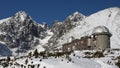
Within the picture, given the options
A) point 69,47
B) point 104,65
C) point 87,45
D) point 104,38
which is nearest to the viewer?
point 104,65

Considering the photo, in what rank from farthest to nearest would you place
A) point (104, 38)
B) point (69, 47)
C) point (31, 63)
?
point (69, 47) → point (104, 38) → point (31, 63)

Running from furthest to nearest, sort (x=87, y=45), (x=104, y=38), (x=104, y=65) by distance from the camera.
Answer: (x=87, y=45) < (x=104, y=38) < (x=104, y=65)

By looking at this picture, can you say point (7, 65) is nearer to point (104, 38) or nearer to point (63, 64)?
point (63, 64)

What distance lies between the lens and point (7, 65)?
996 inches

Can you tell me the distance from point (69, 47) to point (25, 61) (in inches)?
3655

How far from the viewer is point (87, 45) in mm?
94875

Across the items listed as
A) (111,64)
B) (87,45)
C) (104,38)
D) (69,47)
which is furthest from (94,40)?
(111,64)

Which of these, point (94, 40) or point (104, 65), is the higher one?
point (94, 40)

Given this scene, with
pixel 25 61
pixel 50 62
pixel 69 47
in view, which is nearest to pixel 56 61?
pixel 50 62

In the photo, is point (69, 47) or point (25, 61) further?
point (69, 47)

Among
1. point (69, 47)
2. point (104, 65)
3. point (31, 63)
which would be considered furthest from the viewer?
point (69, 47)

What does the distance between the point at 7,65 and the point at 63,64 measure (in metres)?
4.26

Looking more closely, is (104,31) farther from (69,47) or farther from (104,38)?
(69,47)

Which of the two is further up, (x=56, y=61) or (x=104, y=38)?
(x=104, y=38)
